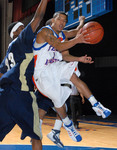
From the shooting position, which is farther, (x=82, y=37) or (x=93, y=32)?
(x=93, y=32)

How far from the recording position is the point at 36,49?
11.2 feet

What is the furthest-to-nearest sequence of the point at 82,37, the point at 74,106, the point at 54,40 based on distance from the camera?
1. the point at 74,106
2. the point at 54,40
3. the point at 82,37

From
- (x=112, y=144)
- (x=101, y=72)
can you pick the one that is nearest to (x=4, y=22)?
(x=101, y=72)

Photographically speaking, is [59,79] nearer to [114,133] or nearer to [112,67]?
[114,133]

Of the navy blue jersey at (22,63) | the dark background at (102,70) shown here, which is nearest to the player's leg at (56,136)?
the navy blue jersey at (22,63)

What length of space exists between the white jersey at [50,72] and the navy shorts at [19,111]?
0.69 m

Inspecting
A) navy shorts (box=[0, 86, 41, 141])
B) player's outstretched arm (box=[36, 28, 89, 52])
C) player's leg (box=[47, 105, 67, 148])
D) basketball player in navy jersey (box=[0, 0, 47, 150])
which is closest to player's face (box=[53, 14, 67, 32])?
player's outstretched arm (box=[36, 28, 89, 52])

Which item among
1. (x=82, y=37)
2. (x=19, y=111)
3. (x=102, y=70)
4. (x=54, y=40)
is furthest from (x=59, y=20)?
(x=102, y=70)

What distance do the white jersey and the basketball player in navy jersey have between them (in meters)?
0.51

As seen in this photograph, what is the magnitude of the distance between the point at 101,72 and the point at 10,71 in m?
9.56

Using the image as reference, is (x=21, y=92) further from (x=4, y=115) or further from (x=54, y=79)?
(x=54, y=79)

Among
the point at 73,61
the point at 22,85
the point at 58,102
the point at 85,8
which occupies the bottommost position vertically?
the point at 58,102

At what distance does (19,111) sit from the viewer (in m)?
2.75

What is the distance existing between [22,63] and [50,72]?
0.72 meters
